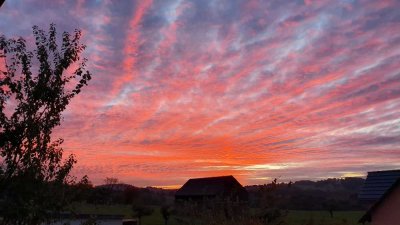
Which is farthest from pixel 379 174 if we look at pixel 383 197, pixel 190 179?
pixel 190 179

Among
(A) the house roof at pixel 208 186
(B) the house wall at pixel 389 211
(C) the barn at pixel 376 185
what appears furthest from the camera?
(A) the house roof at pixel 208 186

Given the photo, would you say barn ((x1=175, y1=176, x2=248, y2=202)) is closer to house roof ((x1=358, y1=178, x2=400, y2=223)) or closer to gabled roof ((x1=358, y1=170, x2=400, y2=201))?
gabled roof ((x1=358, y1=170, x2=400, y2=201))

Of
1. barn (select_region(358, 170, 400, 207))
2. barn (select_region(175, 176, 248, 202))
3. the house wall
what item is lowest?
the house wall

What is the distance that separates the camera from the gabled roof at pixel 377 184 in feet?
90.0

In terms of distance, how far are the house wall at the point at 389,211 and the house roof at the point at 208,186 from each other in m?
42.0

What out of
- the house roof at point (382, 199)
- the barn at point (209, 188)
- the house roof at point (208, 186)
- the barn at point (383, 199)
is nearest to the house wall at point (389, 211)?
the barn at point (383, 199)

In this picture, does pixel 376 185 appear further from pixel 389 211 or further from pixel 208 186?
pixel 208 186

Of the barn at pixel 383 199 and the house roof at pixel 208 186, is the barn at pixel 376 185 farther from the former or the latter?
the house roof at pixel 208 186

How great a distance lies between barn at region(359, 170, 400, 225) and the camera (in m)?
25.2

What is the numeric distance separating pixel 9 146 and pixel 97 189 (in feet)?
11.0

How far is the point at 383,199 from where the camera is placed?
25750mm

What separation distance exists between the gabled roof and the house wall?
909 millimetres

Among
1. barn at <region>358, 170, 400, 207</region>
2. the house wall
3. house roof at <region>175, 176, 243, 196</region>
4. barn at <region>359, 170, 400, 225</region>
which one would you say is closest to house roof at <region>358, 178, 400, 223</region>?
barn at <region>359, 170, 400, 225</region>

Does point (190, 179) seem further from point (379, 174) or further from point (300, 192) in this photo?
point (379, 174)
